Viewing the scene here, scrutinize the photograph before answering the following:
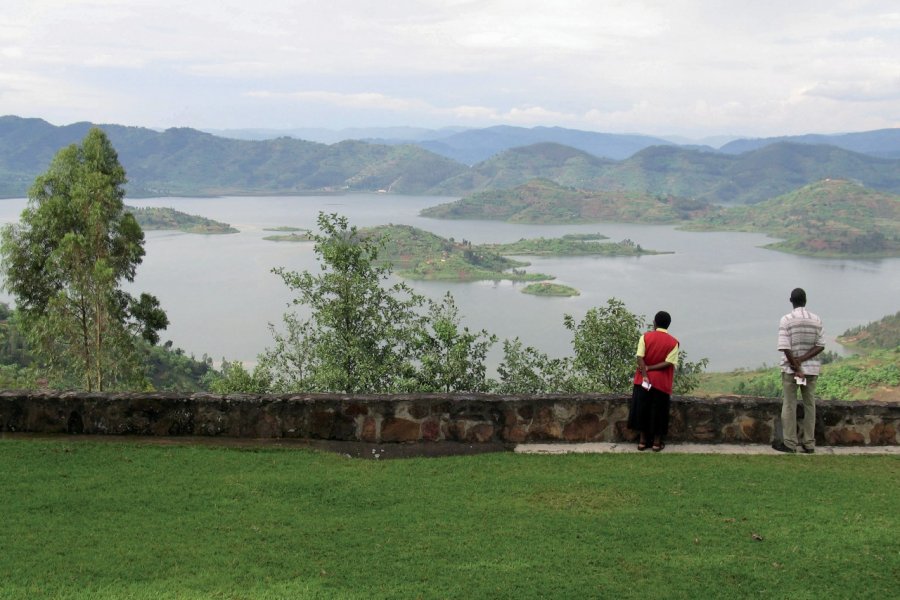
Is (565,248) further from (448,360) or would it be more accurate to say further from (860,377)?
(448,360)

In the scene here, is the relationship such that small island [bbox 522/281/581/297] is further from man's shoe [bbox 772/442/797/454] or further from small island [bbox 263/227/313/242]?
man's shoe [bbox 772/442/797/454]

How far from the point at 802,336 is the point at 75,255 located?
17.6 meters

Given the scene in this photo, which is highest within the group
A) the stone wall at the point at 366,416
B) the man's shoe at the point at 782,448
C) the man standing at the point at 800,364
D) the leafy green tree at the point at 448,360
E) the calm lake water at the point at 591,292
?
the man standing at the point at 800,364

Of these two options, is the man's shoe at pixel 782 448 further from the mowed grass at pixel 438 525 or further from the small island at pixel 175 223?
the small island at pixel 175 223

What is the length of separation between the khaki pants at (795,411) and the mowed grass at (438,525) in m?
0.35

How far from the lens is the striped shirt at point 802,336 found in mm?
7434

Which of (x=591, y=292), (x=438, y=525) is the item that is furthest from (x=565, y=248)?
(x=438, y=525)

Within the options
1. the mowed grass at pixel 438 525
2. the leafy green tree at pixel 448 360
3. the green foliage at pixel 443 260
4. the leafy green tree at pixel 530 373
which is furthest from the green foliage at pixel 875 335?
the mowed grass at pixel 438 525

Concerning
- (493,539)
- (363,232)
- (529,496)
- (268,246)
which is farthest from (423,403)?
(268,246)

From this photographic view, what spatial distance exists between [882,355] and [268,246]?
99924mm

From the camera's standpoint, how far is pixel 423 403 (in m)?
7.81

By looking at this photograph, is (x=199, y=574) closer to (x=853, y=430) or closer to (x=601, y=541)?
(x=601, y=541)

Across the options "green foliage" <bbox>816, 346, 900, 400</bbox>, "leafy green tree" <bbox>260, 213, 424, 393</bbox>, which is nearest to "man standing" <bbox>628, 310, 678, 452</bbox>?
"leafy green tree" <bbox>260, 213, 424, 393</bbox>

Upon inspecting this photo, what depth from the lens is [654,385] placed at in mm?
7512
